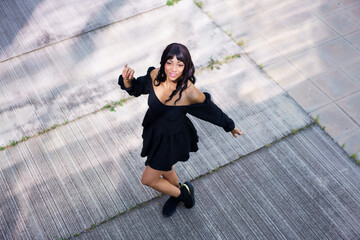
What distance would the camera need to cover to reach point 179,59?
2682 millimetres

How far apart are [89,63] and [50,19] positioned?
1.32 m

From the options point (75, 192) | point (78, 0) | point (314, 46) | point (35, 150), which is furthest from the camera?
point (78, 0)

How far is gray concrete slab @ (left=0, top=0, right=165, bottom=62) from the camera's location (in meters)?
5.39

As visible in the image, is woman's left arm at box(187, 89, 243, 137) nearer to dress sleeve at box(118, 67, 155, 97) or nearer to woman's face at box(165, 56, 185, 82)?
woman's face at box(165, 56, 185, 82)

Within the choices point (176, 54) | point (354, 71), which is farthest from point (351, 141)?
point (176, 54)

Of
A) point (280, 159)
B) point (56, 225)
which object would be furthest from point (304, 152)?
point (56, 225)

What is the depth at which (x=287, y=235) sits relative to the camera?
3.63 metres

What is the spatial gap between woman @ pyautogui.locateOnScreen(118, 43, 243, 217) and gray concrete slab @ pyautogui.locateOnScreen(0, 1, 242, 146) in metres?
1.81

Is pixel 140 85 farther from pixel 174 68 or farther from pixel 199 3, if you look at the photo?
pixel 199 3

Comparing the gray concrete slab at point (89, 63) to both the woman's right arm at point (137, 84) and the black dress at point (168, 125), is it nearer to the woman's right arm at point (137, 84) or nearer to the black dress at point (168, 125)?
the woman's right arm at point (137, 84)

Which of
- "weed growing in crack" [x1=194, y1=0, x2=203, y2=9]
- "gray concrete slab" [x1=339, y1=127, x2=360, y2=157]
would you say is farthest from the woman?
"weed growing in crack" [x1=194, y1=0, x2=203, y2=9]

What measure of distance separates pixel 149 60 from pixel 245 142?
1924 millimetres

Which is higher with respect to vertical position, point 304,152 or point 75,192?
point 304,152

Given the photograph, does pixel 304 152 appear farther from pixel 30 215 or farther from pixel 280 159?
pixel 30 215
